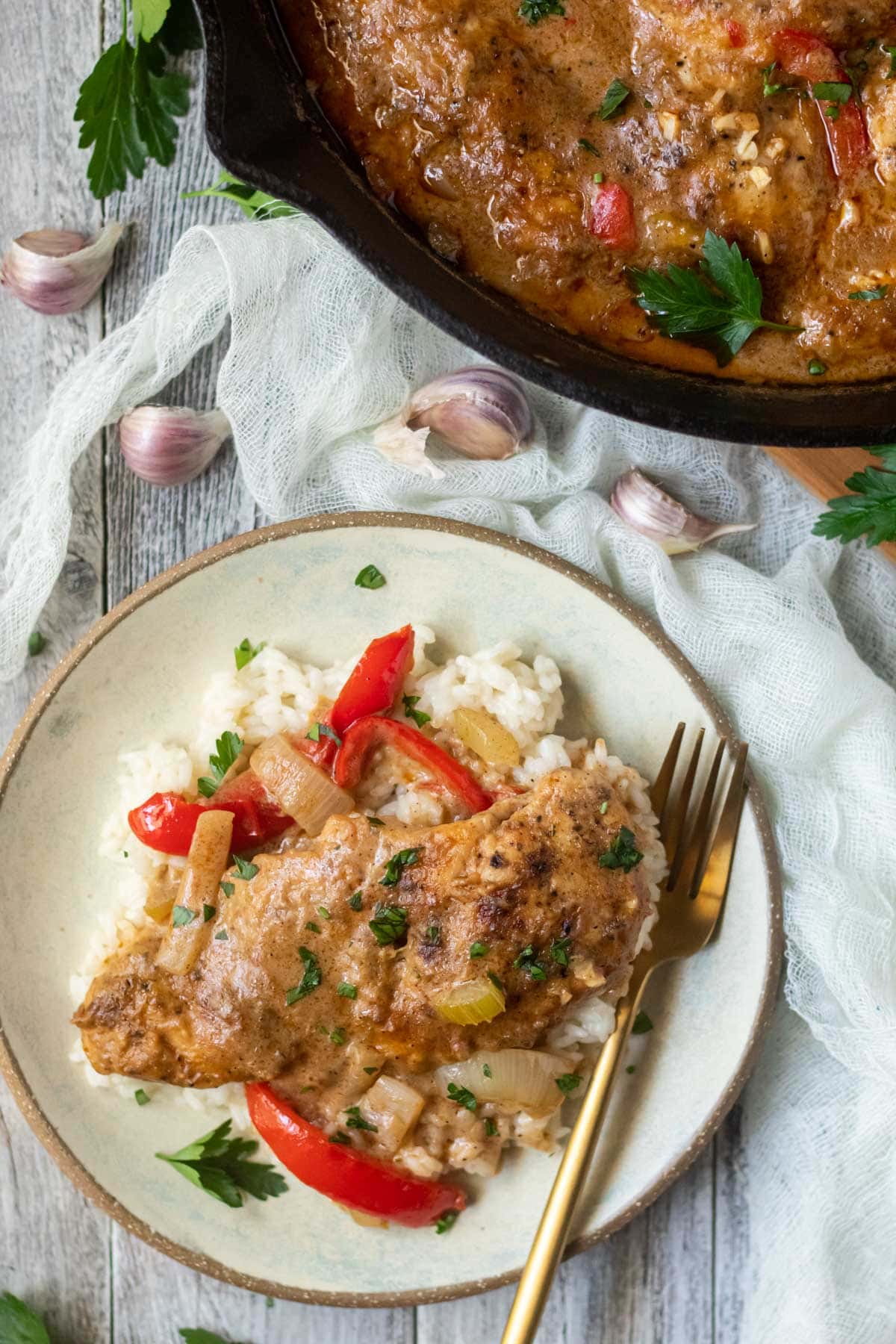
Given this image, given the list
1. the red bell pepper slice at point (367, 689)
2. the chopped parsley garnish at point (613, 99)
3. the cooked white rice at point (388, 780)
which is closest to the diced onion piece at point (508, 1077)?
the cooked white rice at point (388, 780)

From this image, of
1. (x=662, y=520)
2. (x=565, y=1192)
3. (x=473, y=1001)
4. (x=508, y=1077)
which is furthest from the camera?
(x=662, y=520)

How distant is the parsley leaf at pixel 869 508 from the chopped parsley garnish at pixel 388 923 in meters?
1.42

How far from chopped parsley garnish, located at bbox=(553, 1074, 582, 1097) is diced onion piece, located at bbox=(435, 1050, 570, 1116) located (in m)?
0.06

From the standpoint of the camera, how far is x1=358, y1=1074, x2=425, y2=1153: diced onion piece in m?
3.01

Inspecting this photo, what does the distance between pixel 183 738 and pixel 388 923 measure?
2.86ft

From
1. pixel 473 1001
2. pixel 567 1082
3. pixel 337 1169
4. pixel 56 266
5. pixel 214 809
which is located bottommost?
pixel 337 1169

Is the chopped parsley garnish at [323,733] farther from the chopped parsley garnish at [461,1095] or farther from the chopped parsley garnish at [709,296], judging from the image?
the chopped parsley garnish at [709,296]

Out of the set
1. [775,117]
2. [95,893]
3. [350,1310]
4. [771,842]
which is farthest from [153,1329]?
[775,117]


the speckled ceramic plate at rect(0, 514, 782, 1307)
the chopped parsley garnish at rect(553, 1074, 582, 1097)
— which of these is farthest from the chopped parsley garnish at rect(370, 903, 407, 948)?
the speckled ceramic plate at rect(0, 514, 782, 1307)

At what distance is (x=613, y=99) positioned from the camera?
249cm

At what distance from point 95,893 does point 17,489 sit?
1.17 meters

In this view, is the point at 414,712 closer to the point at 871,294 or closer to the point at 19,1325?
the point at 871,294

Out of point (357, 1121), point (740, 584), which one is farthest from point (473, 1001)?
point (740, 584)

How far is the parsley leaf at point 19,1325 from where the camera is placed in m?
3.45
